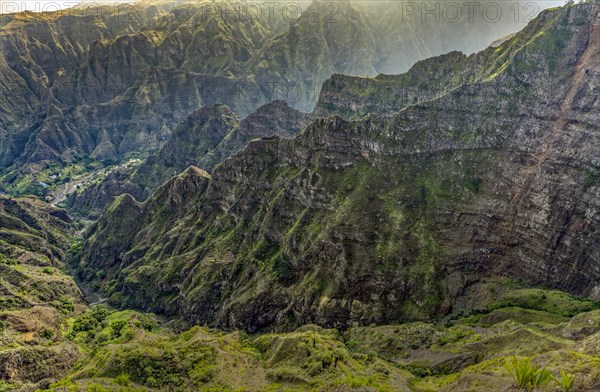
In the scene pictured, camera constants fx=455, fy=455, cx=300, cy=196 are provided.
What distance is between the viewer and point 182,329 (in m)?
177

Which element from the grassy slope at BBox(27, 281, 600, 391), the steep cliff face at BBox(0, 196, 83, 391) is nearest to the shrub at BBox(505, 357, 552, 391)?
the grassy slope at BBox(27, 281, 600, 391)

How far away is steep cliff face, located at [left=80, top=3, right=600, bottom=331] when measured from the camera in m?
149

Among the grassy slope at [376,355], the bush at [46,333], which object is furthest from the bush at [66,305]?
the grassy slope at [376,355]

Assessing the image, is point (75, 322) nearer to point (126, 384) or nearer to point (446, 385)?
point (126, 384)

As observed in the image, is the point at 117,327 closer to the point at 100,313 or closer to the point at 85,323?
the point at 85,323

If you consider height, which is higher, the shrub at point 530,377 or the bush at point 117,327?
the shrub at point 530,377

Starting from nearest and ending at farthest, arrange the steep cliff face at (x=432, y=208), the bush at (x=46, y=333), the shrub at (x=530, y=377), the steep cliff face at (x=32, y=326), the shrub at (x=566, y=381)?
the shrub at (x=566, y=381) → the shrub at (x=530, y=377) → the steep cliff face at (x=32, y=326) → the steep cliff face at (x=432, y=208) → the bush at (x=46, y=333)

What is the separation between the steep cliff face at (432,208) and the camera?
148625 millimetres

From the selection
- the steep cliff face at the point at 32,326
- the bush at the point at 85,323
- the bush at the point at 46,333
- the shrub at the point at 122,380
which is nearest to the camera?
the shrub at the point at 122,380

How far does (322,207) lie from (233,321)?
54453 millimetres

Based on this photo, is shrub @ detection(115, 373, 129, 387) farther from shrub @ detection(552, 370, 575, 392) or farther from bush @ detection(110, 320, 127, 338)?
Answer: shrub @ detection(552, 370, 575, 392)

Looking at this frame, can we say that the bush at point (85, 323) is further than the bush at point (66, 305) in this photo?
No

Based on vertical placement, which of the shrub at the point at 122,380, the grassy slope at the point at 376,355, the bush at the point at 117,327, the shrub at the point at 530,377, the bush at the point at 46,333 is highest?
the shrub at the point at 530,377

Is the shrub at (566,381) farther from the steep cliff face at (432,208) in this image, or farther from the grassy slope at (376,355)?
the steep cliff face at (432,208)
